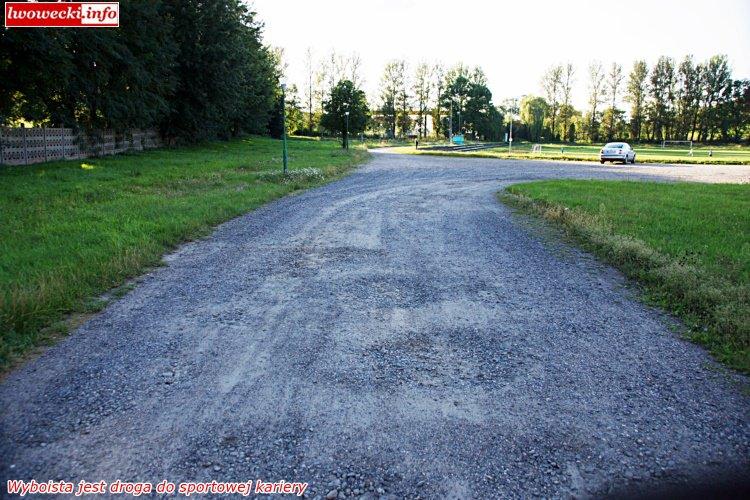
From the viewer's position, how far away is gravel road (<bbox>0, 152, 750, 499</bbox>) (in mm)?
2721

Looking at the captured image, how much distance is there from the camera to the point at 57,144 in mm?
20562

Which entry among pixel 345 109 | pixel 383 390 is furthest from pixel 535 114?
pixel 383 390

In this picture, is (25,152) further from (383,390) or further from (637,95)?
(637,95)

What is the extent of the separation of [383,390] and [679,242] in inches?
259

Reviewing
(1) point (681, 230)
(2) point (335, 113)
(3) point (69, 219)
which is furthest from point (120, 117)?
(1) point (681, 230)

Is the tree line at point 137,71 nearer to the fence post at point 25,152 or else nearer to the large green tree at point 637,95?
the fence post at point 25,152

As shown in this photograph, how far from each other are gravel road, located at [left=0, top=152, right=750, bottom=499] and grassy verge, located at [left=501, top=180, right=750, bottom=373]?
1.20 ft

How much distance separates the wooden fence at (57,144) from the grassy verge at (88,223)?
931 millimetres

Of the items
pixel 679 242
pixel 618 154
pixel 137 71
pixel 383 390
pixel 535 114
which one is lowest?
pixel 383 390

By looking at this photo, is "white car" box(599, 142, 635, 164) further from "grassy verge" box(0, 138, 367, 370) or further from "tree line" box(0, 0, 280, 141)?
"tree line" box(0, 0, 280, 141)

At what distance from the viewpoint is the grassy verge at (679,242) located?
4.77 metres

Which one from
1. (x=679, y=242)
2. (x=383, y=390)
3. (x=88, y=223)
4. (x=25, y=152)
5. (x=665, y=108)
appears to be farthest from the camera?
(x=665, y=108)

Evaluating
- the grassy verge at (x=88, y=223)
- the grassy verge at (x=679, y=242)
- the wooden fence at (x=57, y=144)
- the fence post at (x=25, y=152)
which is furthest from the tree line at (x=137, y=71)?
the grassy verge at (x=679, y=242)

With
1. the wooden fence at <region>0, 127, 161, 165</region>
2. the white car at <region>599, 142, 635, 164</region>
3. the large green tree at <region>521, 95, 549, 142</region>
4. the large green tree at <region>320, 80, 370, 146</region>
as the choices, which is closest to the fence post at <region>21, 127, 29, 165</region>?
the wooden fence at <region>0, 127, 161, 165</region>
